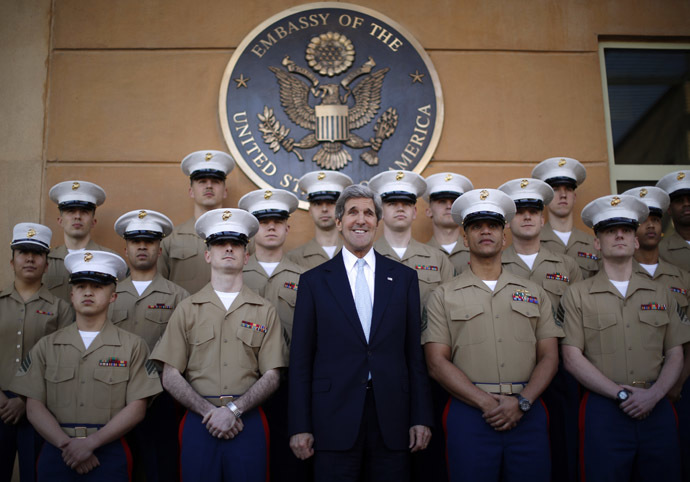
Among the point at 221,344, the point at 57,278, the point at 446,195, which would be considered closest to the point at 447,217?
the point at 446,195

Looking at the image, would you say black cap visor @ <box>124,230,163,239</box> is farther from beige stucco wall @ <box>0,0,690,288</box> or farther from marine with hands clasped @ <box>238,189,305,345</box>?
beige stucco wall @ <box>0,0,690,288</box>

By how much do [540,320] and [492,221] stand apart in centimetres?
63

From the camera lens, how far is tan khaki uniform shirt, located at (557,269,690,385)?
376cm

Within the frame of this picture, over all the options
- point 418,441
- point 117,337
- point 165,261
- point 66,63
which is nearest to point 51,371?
Result: point 117,337

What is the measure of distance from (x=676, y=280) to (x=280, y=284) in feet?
8.75

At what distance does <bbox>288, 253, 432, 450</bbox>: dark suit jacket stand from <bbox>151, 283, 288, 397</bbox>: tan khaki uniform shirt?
0.36 meters

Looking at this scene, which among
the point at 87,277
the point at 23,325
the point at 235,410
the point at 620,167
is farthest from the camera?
the point at 620,167

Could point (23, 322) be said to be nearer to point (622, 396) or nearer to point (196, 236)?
point (196, 236)

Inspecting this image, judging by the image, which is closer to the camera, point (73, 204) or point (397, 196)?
point (397, 196)

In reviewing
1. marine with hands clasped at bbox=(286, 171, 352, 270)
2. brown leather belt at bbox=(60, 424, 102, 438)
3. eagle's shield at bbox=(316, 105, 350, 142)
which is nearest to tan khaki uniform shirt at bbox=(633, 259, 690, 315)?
marine with hands clasped at bbox=(286, 171, 352, 270)

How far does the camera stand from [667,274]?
14.6 ft

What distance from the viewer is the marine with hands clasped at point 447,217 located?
4.98 meters

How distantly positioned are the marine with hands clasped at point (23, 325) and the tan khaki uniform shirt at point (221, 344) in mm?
1120

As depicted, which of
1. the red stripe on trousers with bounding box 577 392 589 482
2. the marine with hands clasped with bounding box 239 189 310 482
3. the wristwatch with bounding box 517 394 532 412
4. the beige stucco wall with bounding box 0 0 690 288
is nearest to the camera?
the wristwatch with bounding box 517 394 532 412
